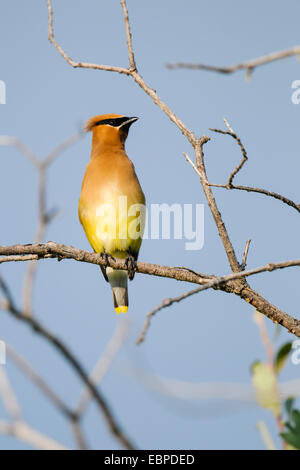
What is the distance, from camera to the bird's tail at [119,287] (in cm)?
614

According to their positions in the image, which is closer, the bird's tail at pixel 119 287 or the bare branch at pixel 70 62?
the bare branch at pixel 70 62

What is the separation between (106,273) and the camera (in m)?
6.18

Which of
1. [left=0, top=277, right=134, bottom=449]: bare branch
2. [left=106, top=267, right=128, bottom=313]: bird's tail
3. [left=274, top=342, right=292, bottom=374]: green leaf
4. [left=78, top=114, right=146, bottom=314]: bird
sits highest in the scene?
[left=78, top=114, right=146, bottom=314]: bird

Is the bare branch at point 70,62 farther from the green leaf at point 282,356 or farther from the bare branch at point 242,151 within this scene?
the green leaf at point 282,356

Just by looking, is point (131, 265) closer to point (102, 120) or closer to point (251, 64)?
point (102, 120)

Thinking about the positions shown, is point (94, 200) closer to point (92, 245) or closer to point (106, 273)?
point (92, 245)

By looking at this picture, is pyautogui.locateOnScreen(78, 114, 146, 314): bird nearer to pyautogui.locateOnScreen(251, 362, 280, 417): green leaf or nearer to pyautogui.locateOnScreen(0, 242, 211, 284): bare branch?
pyautogui.locateOnScreen(0, 242, 211, 284): bare branch

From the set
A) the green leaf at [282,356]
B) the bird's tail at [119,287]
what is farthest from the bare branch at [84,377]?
the bird's tail at [119,287]

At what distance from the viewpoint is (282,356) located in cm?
217

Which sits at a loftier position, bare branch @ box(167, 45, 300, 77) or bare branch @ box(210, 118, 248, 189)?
bare branch @ box(210, 118, 248, 189)

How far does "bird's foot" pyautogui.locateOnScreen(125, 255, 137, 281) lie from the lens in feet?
13.4

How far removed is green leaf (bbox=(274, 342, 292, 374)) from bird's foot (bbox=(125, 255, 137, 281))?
6.15ft

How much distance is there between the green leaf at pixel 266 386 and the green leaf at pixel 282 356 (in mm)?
32

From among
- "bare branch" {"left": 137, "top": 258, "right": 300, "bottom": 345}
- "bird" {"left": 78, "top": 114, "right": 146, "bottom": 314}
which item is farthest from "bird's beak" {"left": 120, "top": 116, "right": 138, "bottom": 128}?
"bare branch" {"left": 137, "top": 258, "right": 300, "bottom": 345}
